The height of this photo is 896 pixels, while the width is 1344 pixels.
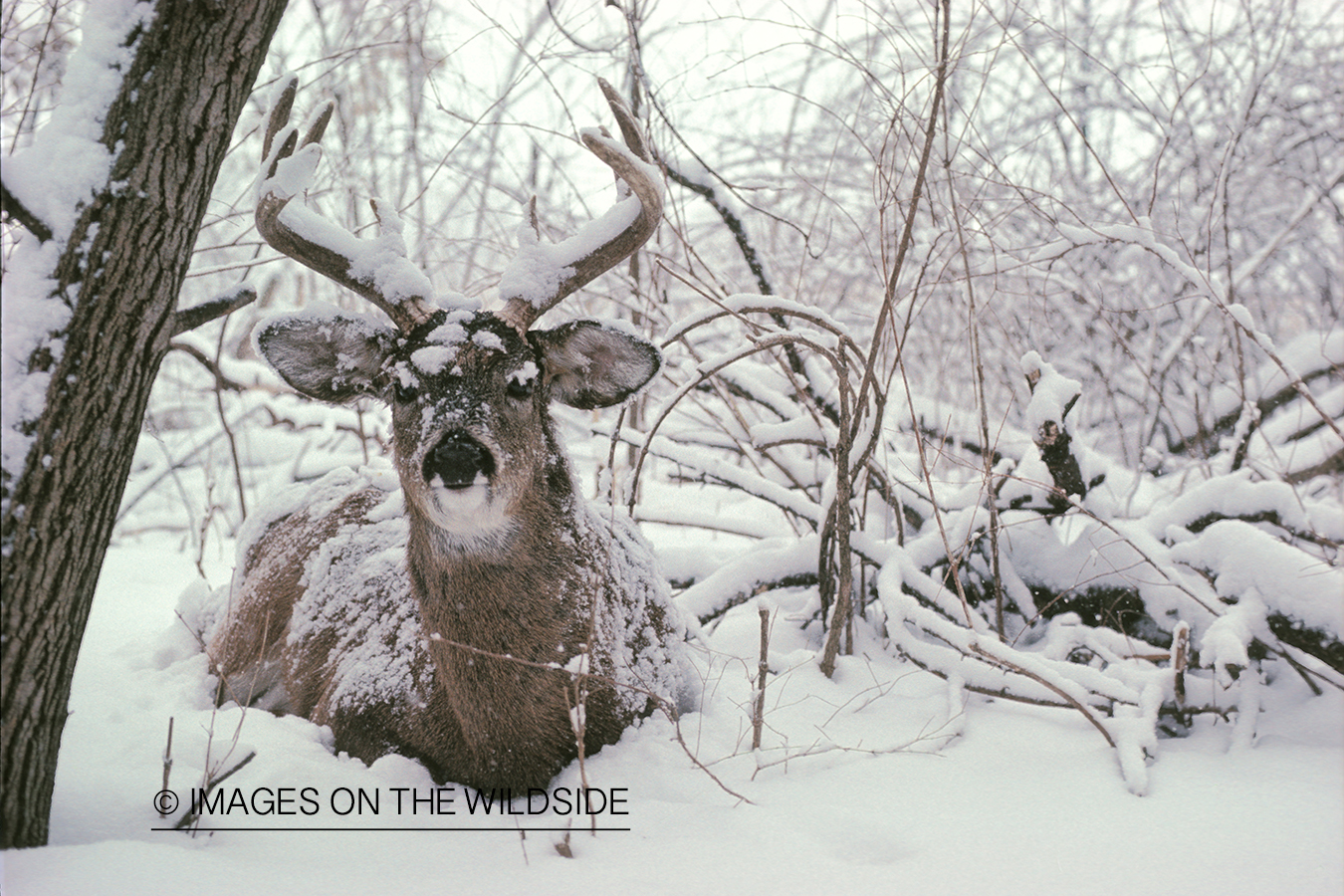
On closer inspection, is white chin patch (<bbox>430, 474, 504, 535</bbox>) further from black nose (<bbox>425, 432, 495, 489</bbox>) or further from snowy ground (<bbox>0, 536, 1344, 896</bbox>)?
snowy ground (<bbox>0, 536, 1344, 896</bbox>)

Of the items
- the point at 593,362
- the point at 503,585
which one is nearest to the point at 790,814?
the point at 503,585

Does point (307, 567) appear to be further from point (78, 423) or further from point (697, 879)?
point (697, 879)

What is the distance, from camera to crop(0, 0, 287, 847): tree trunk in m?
1.78

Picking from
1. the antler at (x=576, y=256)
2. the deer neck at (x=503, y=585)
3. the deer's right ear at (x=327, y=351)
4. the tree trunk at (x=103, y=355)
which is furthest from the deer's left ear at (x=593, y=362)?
the tree trunk at (x=103, y=355)

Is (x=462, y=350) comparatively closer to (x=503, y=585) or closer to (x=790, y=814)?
(x=503, y=585)

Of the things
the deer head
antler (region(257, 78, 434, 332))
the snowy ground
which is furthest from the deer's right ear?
the snowy ground

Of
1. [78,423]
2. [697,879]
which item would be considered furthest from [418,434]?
[697,879]

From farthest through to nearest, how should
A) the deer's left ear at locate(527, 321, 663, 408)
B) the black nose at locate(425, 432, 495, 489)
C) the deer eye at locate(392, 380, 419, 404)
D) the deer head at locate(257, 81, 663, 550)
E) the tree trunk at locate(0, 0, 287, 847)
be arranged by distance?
Result: the deer's left ear at locate(527, 321, 663, 408) < the deer eye at locate(392, 380, 419, 404) < the deer head at locate(257, 81, 663, 550) < the black nose at locate(425, 432, 495, 489) < the tree trunk at locate(0, 0, 287, 847)

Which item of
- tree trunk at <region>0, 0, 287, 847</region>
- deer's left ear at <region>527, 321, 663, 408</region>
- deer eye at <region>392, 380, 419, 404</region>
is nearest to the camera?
tree trunk at <region>0, 0, 287, 847</region>

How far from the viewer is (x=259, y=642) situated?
414 cm

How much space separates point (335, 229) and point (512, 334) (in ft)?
2.09

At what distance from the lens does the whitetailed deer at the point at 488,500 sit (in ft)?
8.96

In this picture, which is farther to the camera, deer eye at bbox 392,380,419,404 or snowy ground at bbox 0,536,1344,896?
deer eye at bbox 392,380,419,404

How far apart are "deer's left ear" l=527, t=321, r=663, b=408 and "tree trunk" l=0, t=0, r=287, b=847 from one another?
1.30 metres
